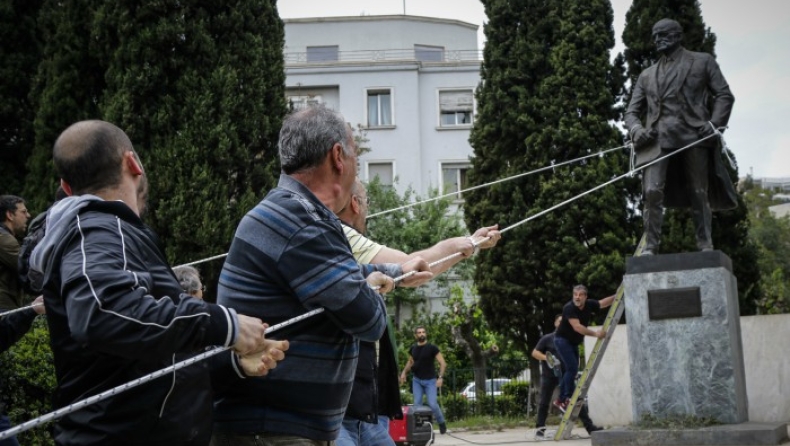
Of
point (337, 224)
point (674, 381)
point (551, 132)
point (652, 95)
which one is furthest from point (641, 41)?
point (337, 224)

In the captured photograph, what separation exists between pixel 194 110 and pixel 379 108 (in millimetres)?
21587

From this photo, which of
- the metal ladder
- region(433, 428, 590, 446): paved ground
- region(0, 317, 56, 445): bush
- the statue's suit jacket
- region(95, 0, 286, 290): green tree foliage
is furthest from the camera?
region(95, 0, 286, 290): green tree foliage

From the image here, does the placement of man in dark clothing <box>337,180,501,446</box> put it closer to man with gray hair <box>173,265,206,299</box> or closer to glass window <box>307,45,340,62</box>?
man with gray hair <box>173,265,206,299</box>

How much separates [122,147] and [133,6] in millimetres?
13900

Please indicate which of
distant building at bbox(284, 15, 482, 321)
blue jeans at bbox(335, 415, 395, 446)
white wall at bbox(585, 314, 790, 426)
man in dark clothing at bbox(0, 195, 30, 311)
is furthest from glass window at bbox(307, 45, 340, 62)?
blue jeans at bbox(335, 415, 395, 446)

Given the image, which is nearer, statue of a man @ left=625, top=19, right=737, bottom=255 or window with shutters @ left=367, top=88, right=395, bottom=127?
statue of a man @ left=625, top=19, right=737, bottom=255

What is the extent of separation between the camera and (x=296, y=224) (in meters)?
3.44

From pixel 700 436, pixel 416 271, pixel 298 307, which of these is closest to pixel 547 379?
pixel 700 436

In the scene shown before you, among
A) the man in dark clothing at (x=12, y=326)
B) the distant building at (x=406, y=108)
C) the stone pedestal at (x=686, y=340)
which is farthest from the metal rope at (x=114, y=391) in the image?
the distant building at (x=406, y=108)

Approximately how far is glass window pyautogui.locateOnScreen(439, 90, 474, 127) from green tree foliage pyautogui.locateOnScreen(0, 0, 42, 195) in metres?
21.9

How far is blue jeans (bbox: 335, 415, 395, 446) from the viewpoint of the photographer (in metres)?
4.62

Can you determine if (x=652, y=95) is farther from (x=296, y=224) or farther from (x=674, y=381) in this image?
(x=296, y=224)

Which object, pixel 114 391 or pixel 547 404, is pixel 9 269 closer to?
pixel 114 391

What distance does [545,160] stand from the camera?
2238 centimetres
